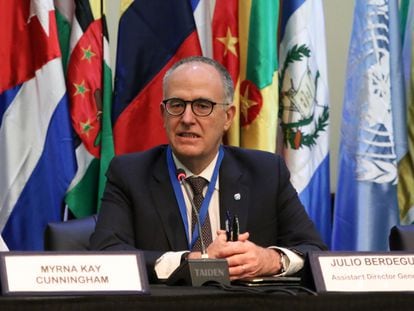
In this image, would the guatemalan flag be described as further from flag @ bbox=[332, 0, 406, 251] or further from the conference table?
the conference table

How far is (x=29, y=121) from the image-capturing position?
451 cm

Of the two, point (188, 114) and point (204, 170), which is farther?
point (204, 170)

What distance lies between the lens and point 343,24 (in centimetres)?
546

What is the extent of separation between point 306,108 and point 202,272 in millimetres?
2395

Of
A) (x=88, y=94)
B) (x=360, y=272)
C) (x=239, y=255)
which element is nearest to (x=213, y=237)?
(x=239, y=255)

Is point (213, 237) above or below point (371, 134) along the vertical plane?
below

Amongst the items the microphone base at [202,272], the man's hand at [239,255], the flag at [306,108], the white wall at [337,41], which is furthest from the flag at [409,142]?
the microphone base at [202,272]

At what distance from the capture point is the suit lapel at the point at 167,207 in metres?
3.16

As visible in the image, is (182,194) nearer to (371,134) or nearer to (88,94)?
(88,94)

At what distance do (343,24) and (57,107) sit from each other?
183cm

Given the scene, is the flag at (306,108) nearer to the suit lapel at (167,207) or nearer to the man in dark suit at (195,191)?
the man in dark suit at (195,191)

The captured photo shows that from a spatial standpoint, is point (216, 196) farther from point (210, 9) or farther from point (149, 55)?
point (210, 9)

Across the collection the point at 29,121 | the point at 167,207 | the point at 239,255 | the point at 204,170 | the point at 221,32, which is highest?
the point at 221,32

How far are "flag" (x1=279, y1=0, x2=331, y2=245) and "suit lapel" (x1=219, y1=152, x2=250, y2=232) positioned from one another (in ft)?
4.61
